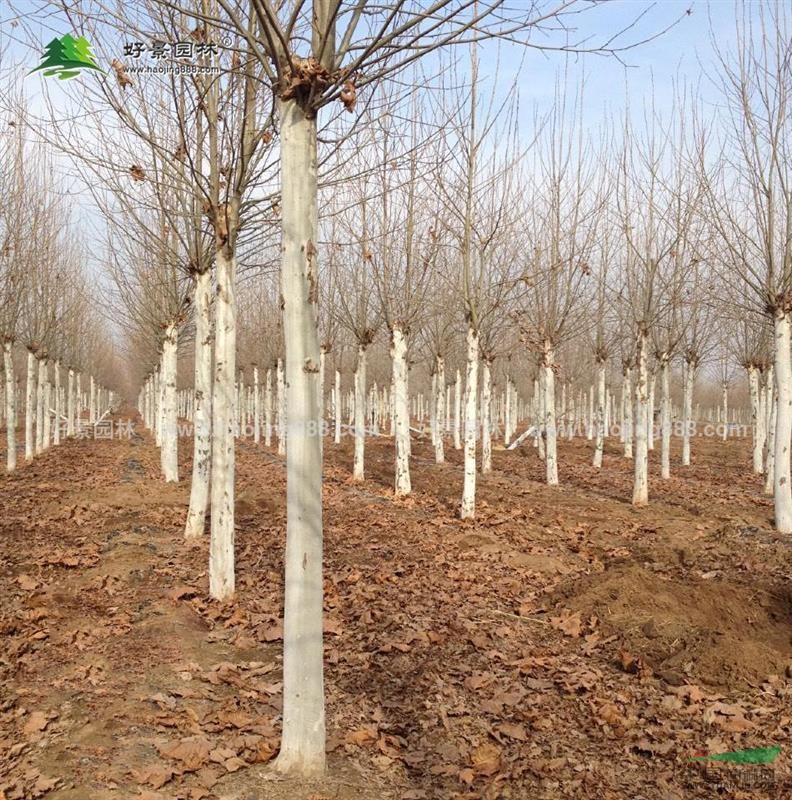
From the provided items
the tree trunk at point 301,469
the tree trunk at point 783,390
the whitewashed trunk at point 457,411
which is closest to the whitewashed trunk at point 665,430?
the whitewashed trunk at point 457,411

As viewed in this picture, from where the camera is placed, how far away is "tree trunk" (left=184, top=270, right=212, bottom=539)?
7.87 meters

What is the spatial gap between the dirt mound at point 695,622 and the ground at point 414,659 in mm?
20

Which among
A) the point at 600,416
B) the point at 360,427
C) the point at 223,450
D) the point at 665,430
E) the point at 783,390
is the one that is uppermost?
the point at 783,390

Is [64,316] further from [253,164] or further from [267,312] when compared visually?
[253,164]

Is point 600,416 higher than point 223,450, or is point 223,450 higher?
point 223,450

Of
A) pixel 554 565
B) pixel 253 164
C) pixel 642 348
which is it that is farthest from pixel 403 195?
pixel 554 565

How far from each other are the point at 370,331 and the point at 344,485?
139 inches

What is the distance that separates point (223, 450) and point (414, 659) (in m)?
2.44

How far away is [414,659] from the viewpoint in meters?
4.69

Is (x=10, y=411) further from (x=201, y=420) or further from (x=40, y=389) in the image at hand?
(x=201, y=420)

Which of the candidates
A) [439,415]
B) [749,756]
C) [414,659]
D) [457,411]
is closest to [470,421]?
[414,659]

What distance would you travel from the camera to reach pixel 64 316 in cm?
1930

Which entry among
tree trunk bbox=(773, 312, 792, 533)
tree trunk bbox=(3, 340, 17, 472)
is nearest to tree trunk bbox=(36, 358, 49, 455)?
tree trunk bbox=(3, 340, 17, 472)

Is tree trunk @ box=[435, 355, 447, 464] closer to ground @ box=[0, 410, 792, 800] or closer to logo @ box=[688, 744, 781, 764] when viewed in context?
ground @ box=[0, 410, 792, 800]
